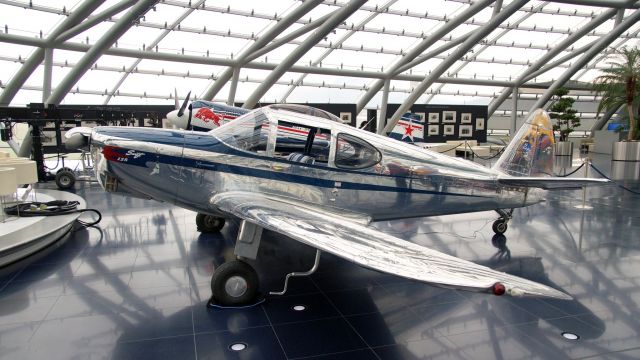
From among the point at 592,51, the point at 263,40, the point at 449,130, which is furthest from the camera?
the point at 592,51

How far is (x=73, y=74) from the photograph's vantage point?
1709 centimetres

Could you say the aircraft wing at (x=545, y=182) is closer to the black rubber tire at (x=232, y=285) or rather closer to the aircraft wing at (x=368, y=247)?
the aircraft wing at (x=368, y=247)

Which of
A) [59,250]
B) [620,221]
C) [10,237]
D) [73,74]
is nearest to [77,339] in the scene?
[10,237]

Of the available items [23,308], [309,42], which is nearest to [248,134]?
[23,308]

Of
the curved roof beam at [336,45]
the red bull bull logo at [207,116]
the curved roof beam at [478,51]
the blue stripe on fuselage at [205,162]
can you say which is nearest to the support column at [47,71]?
the red bull bull logo at [207,116]

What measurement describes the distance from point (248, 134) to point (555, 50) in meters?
28.6

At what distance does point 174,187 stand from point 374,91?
2361 centimetres

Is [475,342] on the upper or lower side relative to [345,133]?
lower

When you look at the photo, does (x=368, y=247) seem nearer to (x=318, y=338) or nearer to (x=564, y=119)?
(x=318, y=338)

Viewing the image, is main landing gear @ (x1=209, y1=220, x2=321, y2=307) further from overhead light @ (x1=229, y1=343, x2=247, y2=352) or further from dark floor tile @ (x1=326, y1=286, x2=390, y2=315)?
overhead light @ (x1=229, y1=343, x2=247, y2=352)

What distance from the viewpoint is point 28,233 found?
570cm

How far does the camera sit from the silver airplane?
4.29 m

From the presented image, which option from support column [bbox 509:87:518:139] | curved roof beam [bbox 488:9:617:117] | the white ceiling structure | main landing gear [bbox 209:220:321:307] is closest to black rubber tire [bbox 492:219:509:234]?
main landing gear [bbox 209:220:321:307]

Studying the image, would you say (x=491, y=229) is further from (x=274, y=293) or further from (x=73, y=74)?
(x=73, y=74)
